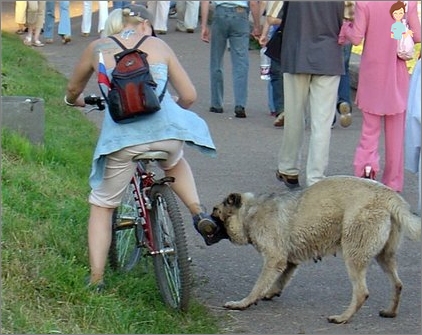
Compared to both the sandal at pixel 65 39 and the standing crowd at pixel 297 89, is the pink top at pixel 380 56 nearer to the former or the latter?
the standing crowd at pixel 297 89

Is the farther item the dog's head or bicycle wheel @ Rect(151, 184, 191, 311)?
the dog's head

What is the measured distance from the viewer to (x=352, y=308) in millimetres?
5609

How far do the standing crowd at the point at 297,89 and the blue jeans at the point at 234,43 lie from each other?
1 cm

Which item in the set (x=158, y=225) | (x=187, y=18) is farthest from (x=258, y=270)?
(x=187, y=18)

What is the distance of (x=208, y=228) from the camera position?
574 cm

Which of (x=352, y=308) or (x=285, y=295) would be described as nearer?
(x=352, y=308)

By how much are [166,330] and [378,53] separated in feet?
12.5

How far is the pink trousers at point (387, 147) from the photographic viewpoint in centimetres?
848

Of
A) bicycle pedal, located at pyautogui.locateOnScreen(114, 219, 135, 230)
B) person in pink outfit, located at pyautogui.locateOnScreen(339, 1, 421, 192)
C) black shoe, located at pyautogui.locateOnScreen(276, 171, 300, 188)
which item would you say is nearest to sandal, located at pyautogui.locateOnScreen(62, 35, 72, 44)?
black shoe, located at pyautogui.locateOnScreen(276, 171, 300, 188)

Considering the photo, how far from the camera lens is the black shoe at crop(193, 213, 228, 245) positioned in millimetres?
5730

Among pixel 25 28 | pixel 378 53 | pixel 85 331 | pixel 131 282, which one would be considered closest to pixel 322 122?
pixel 378 53

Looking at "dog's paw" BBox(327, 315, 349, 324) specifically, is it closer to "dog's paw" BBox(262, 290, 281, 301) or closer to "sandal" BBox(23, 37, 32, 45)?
"dog's paw" BBox(262, 290, 281, 301)

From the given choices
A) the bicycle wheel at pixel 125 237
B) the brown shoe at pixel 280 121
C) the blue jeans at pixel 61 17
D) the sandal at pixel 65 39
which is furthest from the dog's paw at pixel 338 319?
the sandal at pixel 65 39

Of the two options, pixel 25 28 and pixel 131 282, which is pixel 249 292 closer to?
pixel 131 282
